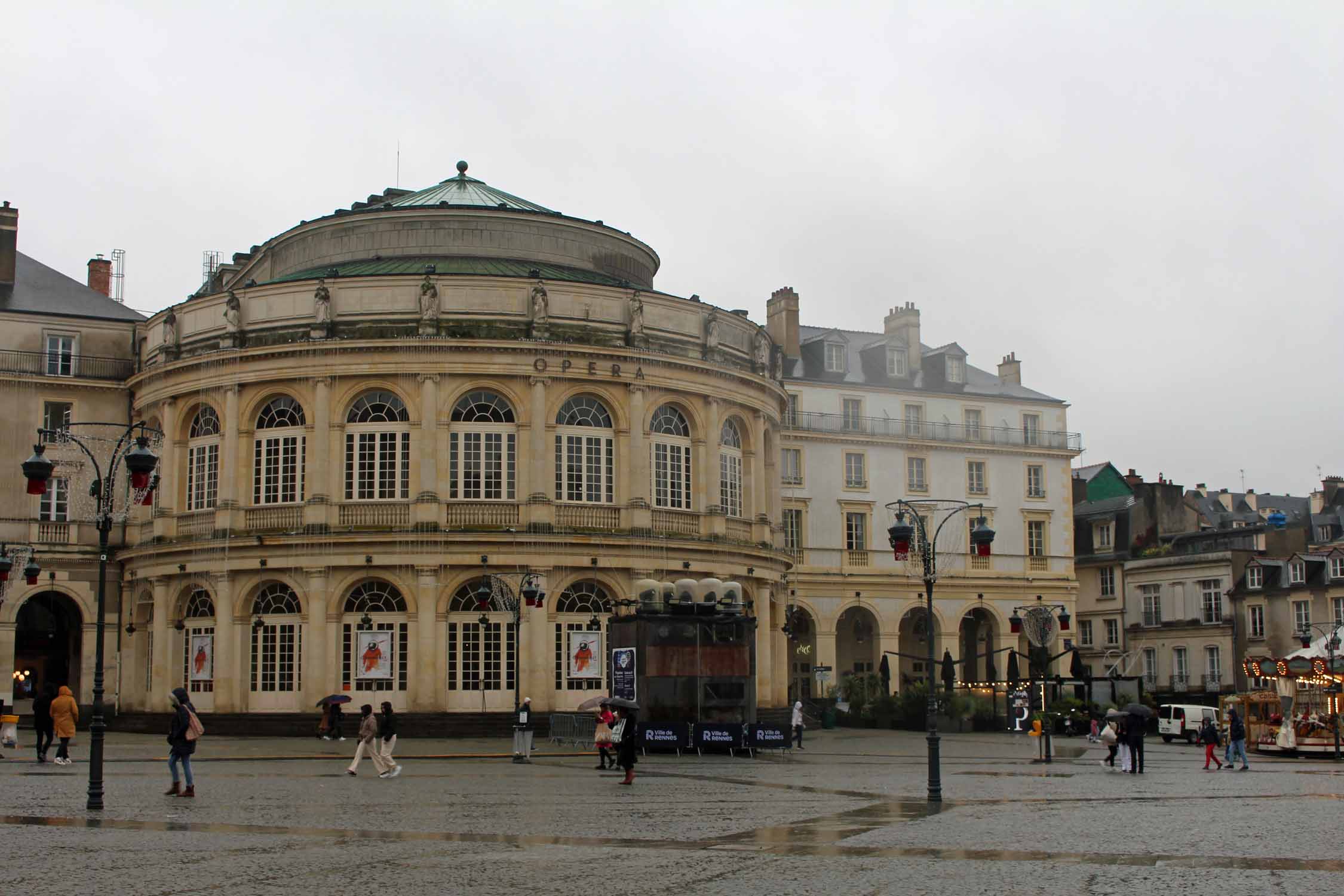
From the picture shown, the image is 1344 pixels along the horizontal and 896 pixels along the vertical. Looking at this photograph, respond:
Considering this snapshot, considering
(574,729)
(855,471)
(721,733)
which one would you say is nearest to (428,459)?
(574,729)

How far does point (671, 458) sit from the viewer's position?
52000mm

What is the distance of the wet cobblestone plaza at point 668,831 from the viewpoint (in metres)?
15.9

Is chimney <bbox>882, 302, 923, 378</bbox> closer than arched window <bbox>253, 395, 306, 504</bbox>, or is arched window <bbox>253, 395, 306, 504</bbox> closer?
arched window <bbox>253, 395, 306, 504</bbox>

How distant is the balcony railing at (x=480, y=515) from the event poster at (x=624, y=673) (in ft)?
28.7

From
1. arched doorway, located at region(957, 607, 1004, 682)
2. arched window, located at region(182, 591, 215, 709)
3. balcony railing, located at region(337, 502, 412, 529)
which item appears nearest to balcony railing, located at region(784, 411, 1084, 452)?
arched doorway, located at region(957, 607, 1004, 682)

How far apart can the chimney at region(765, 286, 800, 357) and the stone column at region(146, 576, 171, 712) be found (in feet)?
107

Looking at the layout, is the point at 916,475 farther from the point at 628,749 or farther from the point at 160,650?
the point at 628,749

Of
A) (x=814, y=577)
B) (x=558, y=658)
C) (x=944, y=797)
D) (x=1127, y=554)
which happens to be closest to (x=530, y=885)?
(x=944, y=797)

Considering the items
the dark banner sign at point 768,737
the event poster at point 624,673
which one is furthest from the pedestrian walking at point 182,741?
the dark banner sign at point 768,737

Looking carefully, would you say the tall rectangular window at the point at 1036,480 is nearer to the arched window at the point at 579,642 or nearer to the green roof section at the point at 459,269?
the green roof section at the point at 459,269

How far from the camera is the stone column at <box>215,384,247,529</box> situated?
4978cm

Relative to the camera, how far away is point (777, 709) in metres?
55.0

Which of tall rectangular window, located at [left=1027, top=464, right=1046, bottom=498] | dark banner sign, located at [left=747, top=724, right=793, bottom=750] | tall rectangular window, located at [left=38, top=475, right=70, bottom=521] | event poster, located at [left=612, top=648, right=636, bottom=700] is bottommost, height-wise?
dark banner sign, located at [left=747, top=724, right=793, bottom=750]

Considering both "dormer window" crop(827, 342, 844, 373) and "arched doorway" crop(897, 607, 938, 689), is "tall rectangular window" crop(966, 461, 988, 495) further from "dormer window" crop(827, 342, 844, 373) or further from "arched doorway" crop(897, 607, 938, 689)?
"dormer window" crop(827, 342, 844, 373)
